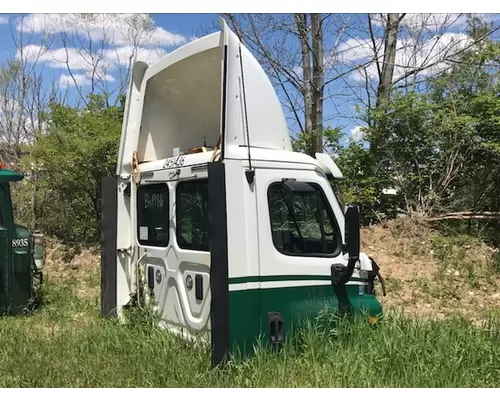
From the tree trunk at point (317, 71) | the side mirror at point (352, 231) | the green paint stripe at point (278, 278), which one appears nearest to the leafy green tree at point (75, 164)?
the tree trunk at point (317, 71)

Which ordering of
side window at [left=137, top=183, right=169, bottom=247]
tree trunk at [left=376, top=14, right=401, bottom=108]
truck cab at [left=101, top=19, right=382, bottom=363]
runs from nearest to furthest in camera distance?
1. truck cab at [left=101, top=19, right=382, bottom=363]
2. side window at [left=137, top=183, right=169, bottom=247]
3. tree trunk at [left=376, top=14, right=401, bottom=108]

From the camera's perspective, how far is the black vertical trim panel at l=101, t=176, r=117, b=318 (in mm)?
6246

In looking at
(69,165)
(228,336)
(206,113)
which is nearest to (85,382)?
(228,336)

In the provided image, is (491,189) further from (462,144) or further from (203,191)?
(203,191)

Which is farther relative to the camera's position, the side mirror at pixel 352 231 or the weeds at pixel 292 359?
the side mirror at pixel 352 231

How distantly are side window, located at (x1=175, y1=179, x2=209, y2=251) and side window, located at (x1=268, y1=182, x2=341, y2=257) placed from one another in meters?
0.68

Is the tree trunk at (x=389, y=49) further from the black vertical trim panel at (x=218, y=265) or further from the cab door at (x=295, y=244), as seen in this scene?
the black vertical trim panel at (x=218, y=265)

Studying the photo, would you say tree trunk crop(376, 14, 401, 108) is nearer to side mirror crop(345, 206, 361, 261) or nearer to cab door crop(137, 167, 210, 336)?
cab door crop(137, 167, 210, 336)

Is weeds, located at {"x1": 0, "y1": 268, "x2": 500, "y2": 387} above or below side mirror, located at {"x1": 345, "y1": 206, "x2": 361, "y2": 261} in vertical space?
below

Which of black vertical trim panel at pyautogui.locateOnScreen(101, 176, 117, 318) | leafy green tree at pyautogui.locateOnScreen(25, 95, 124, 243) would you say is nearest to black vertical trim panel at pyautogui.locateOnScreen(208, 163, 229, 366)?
black vertical trim panel at pyautogui.locateOnScreen(101, 176, 117, 318)

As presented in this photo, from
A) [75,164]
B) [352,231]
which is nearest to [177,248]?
[352,231]

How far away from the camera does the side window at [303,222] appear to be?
4660 millimetres

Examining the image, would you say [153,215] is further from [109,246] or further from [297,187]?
[297,187]

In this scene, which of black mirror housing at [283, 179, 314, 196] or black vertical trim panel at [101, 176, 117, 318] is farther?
black vertical trim panel at [101, 176, 117, 318]
